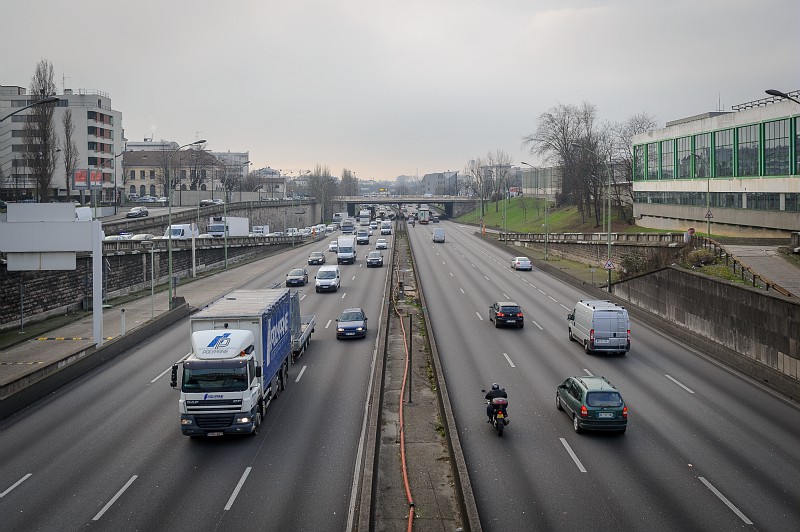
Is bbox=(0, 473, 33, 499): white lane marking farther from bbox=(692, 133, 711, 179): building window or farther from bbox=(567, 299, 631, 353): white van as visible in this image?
bbox=(692, 133, 711, 179): building window

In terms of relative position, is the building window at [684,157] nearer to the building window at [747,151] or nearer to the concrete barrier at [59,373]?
the building window at [747,151]

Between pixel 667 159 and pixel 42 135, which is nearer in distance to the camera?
pixel 42 135

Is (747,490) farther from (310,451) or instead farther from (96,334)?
(96,334)

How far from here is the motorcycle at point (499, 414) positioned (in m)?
20.7

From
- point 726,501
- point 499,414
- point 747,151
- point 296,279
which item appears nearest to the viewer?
point 726,501

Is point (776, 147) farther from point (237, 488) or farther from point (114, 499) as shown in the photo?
point (114, 499)

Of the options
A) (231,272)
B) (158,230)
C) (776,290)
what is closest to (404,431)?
(776,290)

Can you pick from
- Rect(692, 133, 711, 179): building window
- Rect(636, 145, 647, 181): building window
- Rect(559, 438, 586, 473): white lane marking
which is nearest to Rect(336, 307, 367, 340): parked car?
Rect(559, 438, 586, 473): white lane marking

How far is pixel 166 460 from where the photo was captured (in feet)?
62.1

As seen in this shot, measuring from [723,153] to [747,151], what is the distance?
14.1ft

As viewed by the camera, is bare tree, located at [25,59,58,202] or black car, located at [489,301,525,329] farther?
bare tree, located at [25,59,58,202]

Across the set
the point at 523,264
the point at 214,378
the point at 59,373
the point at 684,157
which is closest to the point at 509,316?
the point at 214,378

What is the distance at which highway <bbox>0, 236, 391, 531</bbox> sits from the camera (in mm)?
15391

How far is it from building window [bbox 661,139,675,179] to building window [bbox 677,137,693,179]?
4.94 ft
